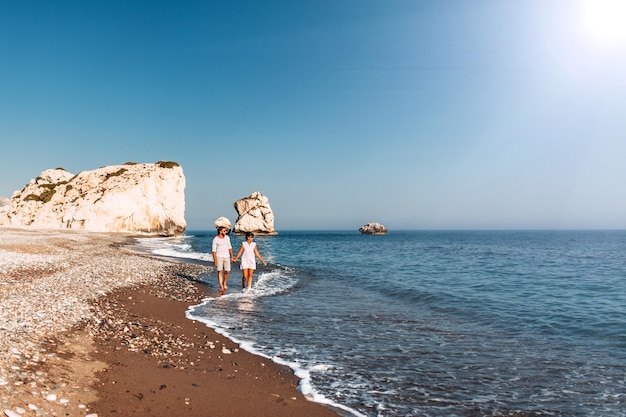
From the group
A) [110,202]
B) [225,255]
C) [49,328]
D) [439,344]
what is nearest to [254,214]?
[110,202]

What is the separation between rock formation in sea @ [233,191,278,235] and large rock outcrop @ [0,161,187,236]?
3581 centimetres

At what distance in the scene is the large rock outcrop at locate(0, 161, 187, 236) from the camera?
86.8 m

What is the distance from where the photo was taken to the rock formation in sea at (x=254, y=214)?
139500mm

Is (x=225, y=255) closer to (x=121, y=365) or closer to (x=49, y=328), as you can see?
(x=49, y=328)

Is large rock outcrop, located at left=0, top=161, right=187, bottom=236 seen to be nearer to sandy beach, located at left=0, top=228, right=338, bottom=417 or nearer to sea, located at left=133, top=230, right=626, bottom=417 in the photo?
sea, located at left=133, top=230, right=626, bottom=417

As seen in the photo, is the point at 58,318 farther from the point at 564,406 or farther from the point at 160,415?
the point at 564,406

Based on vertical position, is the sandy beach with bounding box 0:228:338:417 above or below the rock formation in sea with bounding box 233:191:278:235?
below

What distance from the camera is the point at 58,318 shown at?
9.59 meters

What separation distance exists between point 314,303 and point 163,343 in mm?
8561

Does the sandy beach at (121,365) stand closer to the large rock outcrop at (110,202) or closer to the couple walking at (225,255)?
the couple walking at (225,255)

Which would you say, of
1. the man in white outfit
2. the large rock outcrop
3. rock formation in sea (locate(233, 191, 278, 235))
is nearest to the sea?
the man in white outfit

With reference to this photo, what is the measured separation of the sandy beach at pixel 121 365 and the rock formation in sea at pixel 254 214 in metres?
126

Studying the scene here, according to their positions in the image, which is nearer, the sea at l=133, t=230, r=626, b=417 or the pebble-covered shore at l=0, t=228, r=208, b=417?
the pebble-covered shore at l=0, t=228, r=208, b=417

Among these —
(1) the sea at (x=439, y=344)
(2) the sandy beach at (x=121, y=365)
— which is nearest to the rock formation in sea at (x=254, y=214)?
(1) the sea at (x=439, y=344)
